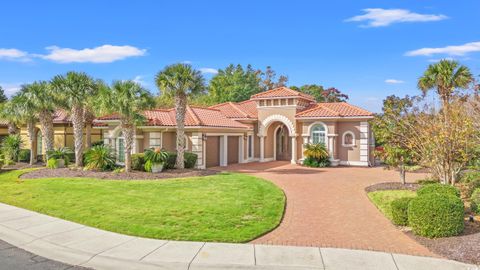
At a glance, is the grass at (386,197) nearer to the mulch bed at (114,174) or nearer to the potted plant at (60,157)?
the mulch bed at (114,174)

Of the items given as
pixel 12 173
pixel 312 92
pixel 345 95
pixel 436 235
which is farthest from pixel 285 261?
pixel 345 95

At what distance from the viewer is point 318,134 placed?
93.8ft

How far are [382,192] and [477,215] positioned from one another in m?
4.45

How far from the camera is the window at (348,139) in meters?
27.9

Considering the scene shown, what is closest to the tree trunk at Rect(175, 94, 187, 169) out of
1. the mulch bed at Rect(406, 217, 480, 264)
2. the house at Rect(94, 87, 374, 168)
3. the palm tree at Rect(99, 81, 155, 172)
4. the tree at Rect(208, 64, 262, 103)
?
the palm tree at Rect(99, 81, 155, 172)

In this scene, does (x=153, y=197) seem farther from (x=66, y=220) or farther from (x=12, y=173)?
(x=12, y=173)

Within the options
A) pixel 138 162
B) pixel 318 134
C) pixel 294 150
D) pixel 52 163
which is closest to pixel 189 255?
pixel 138 162

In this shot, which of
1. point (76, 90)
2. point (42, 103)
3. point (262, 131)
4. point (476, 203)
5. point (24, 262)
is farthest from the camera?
point (262, 131)

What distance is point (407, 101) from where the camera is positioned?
17.3m

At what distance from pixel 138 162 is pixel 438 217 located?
16.8m

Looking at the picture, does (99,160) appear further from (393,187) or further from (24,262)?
(393,187)

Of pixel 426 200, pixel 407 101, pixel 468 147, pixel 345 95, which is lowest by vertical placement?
pixel 426 200

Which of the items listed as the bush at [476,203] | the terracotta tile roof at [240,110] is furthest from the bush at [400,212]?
the terracotta tile roof at [240,110]

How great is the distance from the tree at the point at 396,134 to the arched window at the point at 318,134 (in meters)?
10.5
